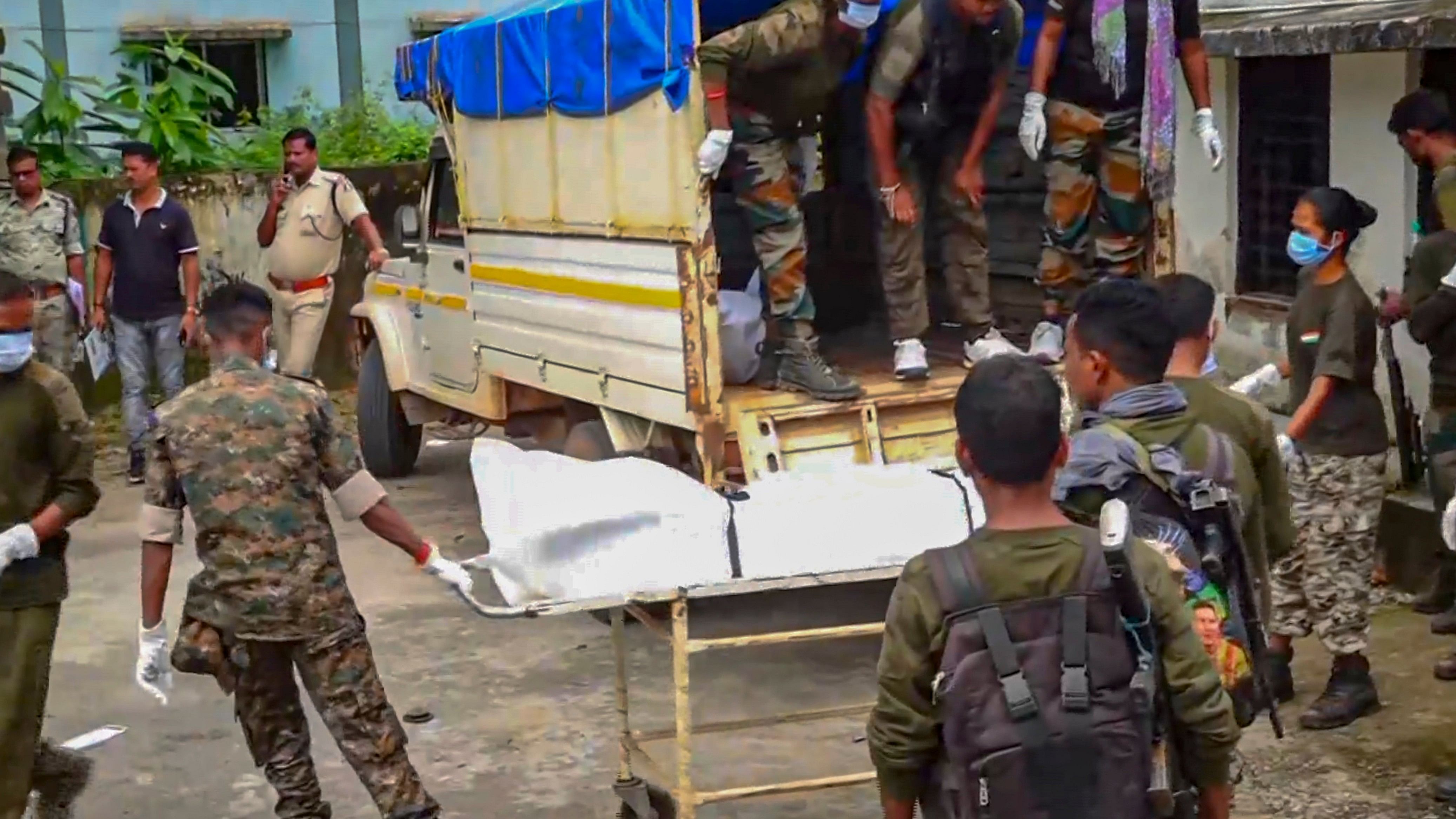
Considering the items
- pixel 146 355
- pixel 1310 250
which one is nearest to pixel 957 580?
pixel 1310 250

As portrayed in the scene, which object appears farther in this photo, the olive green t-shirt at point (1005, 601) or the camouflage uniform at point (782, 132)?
the camouflage uniform at point (782, 132)

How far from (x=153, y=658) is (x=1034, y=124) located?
3.45 m

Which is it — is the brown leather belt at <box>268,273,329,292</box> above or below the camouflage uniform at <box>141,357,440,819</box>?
above

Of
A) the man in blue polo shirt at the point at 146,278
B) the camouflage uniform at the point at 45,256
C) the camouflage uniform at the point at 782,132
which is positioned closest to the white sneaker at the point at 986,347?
the camouflage uniform at the point at 782,132

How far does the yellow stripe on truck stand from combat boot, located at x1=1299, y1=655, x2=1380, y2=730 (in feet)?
7.91

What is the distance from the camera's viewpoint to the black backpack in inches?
102

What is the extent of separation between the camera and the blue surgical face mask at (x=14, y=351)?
439cm

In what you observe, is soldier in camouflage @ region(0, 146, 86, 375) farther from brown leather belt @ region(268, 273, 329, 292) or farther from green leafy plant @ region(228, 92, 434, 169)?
green leafy plant @ region(228, 92, 434, 169)

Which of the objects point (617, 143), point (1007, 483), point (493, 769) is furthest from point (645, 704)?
point (1007, 483)

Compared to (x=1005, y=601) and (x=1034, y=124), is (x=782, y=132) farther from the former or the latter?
(x=1005, y=601)

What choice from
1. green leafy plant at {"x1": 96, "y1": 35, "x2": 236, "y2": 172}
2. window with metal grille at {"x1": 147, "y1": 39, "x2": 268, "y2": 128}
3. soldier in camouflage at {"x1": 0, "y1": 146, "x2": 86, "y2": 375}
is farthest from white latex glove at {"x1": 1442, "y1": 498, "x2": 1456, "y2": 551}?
window with metal grille at {"x1": 147, "y1": 39, "x2": 268, "y2": 128}

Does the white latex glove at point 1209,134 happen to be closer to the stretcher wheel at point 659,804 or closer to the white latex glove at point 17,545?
the stretcher wheel at point 659,804

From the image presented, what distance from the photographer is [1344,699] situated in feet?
17.8

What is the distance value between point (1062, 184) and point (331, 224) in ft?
15.2
